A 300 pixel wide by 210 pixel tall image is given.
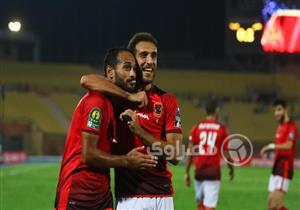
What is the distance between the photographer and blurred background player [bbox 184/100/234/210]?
9891 mm

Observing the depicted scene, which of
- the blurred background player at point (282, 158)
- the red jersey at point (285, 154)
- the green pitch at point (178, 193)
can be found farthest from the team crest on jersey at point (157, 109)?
the green pitch at point (178, 193)

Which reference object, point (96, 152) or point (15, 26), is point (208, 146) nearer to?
point (15, 26)

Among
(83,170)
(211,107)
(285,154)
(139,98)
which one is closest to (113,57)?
(139,98)

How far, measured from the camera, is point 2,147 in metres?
27.9

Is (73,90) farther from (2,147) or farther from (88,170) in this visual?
(88,170)

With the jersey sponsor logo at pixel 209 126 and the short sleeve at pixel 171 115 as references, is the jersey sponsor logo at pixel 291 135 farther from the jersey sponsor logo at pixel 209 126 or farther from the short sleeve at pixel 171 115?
the short sleeve at pixel 171 115

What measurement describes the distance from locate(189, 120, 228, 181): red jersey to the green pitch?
8.46 ft

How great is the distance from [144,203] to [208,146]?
5.58 m

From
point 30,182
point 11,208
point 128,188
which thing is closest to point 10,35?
point 30,182

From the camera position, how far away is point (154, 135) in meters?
4.45

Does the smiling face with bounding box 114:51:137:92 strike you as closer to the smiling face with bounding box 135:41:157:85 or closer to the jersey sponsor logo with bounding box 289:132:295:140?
the smiling face with bounding box 135:41:157:85

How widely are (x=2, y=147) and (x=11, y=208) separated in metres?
16.5

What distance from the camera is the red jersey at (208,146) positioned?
32.6 ft

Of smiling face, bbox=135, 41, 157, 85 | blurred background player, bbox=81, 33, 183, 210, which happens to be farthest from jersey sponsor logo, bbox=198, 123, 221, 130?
smiling face, bbox=135, 41, 157, 85
